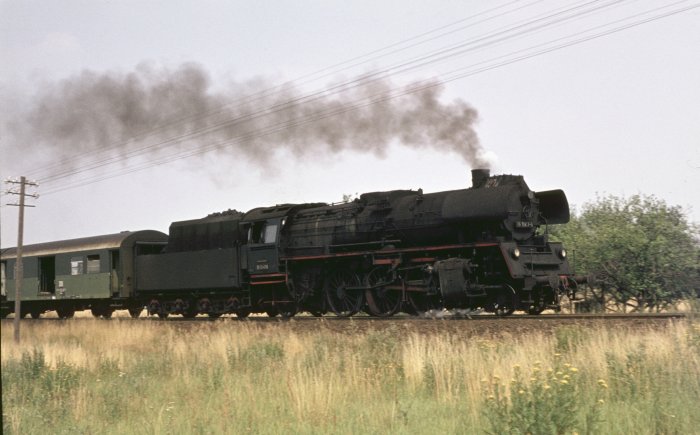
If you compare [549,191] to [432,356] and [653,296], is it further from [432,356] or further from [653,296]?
[432,356]

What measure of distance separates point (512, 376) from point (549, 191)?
1112cm

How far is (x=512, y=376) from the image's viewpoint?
8.88 m

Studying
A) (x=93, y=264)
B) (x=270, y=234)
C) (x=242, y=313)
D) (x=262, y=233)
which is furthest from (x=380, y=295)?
(x=93, y=264)

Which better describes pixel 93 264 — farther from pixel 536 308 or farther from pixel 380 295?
pixel 536 308

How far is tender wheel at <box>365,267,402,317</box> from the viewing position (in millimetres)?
19484

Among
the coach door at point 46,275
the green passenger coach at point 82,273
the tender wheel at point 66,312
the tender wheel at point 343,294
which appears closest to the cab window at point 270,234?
the tender wheel at point 343,294

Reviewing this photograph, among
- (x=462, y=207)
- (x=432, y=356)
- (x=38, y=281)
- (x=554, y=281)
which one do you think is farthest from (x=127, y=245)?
(x=432, y=356)

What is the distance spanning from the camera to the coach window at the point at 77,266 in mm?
28891

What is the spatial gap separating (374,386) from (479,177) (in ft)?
34.1

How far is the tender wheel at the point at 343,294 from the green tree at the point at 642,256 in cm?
768

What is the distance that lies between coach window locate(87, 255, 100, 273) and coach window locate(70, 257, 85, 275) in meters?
0.48

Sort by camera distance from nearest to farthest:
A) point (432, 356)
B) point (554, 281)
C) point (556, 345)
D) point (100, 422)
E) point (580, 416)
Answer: point (580, 416), point (100, 422), point (432, 356), point (556, 345), point (554, 281)

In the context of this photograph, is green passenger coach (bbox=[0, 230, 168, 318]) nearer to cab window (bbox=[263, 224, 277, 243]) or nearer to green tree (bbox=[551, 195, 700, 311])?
cab window (bbox=[263, 224, 277, 243])

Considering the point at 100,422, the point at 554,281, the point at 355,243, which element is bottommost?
the point at 100,422
